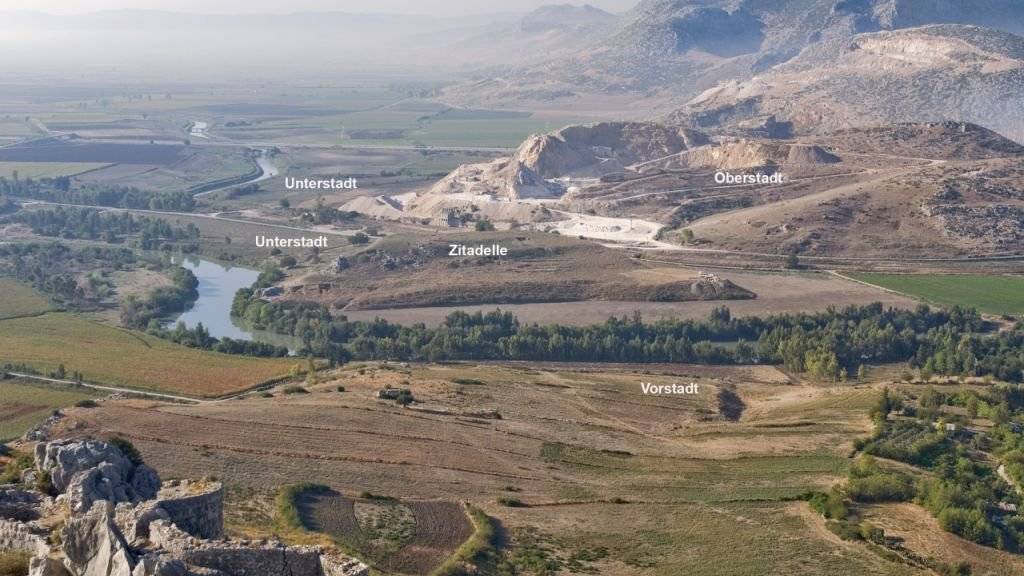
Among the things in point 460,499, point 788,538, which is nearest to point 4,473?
point 460,499

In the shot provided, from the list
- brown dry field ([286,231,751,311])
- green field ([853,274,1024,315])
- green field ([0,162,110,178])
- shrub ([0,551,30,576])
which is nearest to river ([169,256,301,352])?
brown dry field ([286,231,751,311])

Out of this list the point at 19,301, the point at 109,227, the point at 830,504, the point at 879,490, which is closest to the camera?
the point at 830,504

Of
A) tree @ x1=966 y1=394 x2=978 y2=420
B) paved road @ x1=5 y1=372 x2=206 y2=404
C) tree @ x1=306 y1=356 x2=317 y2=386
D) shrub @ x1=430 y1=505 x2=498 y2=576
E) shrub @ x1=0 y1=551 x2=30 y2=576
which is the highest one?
shrub @ x1=0 y1=551 x2=30 y2=576

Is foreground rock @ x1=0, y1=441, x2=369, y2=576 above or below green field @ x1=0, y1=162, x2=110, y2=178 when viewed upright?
above

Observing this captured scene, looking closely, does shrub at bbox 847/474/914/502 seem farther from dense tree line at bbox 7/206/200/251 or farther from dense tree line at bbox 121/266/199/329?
dense tree line at bbox 7/206/200/251

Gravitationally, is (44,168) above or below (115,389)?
above

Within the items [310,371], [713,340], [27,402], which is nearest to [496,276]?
[713,340]

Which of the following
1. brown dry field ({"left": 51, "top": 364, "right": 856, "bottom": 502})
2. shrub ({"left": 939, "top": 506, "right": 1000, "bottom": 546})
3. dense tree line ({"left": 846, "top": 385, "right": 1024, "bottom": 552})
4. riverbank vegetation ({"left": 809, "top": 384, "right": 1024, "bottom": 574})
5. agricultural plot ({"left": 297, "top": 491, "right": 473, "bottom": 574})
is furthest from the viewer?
brown dry field ({"left": 51, "top": 364, "right": 856, "bottom": 502})

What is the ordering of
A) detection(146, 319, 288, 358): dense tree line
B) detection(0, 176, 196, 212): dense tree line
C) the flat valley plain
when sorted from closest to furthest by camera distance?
the flat valley plain, detection(146, 319, 288, 358): dense tree line, detection(0, 176, 196, 212): dense tree line

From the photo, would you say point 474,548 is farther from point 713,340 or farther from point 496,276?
point 496,276
